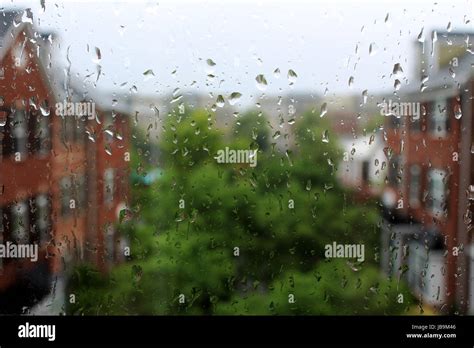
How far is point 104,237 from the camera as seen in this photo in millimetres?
1339

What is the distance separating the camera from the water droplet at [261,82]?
1333 millimetres

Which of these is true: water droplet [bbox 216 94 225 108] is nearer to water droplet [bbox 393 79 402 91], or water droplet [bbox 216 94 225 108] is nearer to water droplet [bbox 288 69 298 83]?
water droplet [bbox 288 69 298 83]

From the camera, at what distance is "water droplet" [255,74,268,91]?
1333 mm

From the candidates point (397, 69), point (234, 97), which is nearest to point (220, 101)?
point (234, 97)

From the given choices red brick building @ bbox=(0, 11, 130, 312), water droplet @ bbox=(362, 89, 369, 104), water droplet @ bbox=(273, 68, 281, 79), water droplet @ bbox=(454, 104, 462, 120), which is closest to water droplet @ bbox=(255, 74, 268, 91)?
water droplet @ bbox=(273, 68, 281, 79)

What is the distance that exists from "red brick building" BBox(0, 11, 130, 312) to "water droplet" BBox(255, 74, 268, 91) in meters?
0.40

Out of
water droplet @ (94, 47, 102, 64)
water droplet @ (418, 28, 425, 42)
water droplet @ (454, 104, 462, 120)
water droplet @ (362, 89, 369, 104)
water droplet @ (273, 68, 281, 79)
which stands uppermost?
water droplet @ (418, 28, 425, 42)

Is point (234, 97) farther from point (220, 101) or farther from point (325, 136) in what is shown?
point (325, 136)

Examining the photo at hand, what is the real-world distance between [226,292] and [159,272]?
203mm

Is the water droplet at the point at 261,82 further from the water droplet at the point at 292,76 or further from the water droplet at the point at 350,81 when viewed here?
the water droplet at the point at 350,81

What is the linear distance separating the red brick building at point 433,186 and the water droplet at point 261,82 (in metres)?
0.37

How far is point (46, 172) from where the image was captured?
1.33 meters

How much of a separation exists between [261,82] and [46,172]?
67cm
